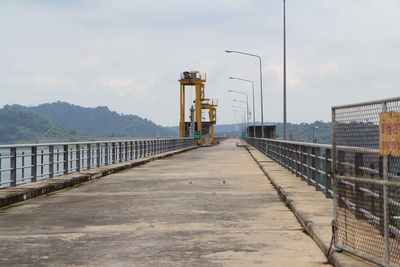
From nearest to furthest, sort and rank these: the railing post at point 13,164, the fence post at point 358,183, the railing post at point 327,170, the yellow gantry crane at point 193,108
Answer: the fence post at point 358,183, the railing post at point 327,170, the railing post at point 13,164, the yellow gantry crane at point 193,108

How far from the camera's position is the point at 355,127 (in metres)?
6.48

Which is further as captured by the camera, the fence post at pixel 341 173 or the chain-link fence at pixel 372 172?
the fence post at pixel 341 173

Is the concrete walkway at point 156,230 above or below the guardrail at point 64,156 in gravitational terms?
below

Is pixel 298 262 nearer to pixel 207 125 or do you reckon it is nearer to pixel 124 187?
pixel 124 187

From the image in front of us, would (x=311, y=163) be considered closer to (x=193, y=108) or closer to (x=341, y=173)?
(x=341, y=173)

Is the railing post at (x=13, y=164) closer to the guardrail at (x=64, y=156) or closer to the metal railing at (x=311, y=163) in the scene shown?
the guardrail at (x=64, y=156)

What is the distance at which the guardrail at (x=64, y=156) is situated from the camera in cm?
1427

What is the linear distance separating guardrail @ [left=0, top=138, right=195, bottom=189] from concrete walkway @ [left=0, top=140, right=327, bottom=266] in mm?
1118

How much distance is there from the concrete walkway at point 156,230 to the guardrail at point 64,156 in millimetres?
1118

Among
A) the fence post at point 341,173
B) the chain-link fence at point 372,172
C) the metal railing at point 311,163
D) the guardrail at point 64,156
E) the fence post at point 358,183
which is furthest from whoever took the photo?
the guardrail at point 64,156

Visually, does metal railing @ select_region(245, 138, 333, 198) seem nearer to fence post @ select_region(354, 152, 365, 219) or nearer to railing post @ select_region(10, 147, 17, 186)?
fence post @ select_region(354, 152, 365, 219)

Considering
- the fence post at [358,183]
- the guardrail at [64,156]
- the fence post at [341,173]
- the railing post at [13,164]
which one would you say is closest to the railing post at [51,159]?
the guardrail at [64,156]

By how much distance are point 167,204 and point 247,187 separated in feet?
14.7

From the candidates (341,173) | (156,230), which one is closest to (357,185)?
(341,173)
